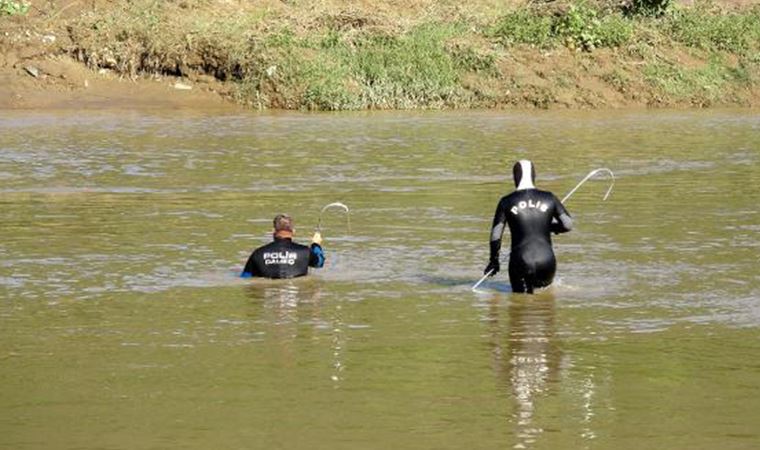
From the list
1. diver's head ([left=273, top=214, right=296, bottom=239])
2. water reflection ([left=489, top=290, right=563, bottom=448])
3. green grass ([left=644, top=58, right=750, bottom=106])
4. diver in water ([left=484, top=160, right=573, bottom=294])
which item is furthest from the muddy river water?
green grass ([left=644, top=58, right=750, bottom=106])

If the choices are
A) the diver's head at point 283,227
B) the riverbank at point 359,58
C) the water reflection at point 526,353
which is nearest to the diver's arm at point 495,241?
the water reflection at point 526,353

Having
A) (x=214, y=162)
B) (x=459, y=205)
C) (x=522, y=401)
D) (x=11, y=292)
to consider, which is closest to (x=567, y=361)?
(x=522, y=401)

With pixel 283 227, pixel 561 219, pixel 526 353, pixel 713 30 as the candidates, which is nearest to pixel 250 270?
pixel 283 227

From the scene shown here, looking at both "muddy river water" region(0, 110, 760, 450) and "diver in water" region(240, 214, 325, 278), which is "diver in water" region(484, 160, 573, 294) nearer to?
"muddy river water" region(0, 110, 760, 450)

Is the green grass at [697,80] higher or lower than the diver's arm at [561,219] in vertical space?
higher

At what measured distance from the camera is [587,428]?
10.2m

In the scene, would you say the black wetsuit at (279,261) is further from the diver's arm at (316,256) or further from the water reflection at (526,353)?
the water reflection at (526,353)

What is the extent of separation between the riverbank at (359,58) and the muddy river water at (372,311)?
12751 millimetres

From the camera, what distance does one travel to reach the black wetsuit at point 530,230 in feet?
51.1

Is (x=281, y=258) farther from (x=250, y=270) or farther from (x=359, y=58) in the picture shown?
(x=359, y=58)

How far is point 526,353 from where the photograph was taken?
12.9 m

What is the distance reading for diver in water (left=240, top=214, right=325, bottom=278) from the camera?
16781 millimetres

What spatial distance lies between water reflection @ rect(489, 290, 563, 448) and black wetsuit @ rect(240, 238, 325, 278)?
224cm

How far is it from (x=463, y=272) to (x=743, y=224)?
511 centimetres
